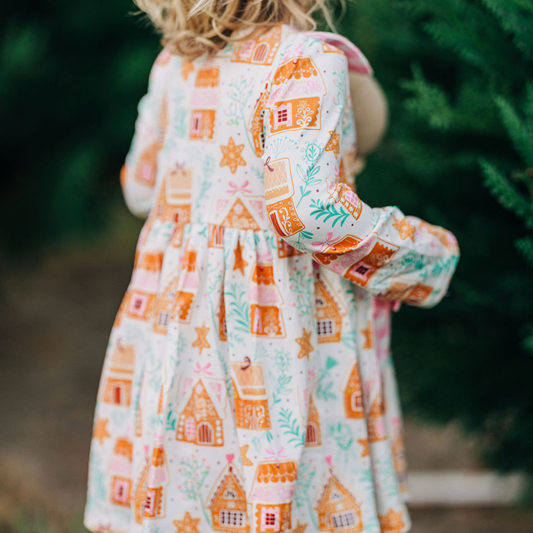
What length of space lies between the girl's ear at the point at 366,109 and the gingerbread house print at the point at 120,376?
2.10ft

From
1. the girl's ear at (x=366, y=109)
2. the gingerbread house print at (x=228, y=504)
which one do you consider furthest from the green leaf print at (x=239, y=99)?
the gingerbread house print at (x=228, y=504)

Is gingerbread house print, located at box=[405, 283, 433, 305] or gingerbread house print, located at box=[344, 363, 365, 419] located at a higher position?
gingerbread house print, located at box=[405, 283, 433, 305]

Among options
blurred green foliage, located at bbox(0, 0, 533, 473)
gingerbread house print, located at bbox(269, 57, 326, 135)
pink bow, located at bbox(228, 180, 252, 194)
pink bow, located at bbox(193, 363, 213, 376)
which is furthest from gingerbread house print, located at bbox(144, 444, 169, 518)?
blurred green foliage, located at bbox(0, 0, 533, 473)

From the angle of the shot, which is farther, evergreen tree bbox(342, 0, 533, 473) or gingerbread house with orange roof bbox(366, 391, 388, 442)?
→ evergreen tree bbox(342, 0, 533, 473)

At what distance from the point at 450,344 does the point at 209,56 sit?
115cm

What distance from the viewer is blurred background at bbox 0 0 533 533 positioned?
137 cm

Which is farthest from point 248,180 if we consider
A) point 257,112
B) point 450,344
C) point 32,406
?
point 32,406

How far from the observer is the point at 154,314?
3.66 ft

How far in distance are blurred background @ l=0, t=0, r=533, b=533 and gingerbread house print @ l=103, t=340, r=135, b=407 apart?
2.70ft

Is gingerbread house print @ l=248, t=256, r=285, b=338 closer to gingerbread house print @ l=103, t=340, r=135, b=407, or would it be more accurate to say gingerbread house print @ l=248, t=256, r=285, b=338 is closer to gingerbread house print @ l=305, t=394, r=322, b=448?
gingerbread house print @ l=305, t=394, r=322, b=448

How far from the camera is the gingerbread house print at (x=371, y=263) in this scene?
0.93 m

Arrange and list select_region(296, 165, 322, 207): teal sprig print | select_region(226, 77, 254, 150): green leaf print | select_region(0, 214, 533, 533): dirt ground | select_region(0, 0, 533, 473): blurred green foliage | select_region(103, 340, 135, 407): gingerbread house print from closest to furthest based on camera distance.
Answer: select_region(296, 165, 322, 207): teal sprig print
select_region(226, 77, 254, 150): green leaf print
select_region(103, 340, 135, 407): gingerbread house print
select_region(0, 0, 533, 473): blurred green foliage
select_region(0, 214, 533, 533): dirt ground

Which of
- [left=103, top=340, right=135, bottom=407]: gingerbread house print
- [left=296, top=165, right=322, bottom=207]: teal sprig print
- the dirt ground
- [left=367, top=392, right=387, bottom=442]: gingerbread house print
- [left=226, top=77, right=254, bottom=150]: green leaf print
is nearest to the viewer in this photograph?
[left=296, top=165, right=322, bottom=207]: teal sprig print

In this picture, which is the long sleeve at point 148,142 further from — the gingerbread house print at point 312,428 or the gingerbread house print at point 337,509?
the gingerbread house print at point 337,509
